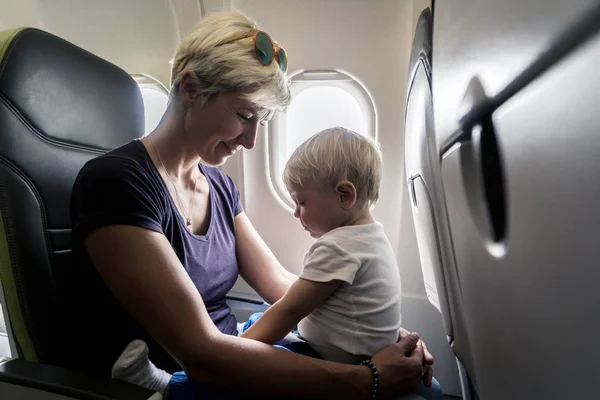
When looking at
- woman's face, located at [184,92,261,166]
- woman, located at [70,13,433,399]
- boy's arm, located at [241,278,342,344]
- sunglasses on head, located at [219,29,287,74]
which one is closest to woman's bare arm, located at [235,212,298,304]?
woman, located at [70,13,433,399]

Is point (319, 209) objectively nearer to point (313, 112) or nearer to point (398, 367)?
point (398, 367)

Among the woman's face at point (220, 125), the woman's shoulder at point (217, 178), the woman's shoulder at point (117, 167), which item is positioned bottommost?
the woman's shoulder at point (217, 178)

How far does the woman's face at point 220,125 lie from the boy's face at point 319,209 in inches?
9.4

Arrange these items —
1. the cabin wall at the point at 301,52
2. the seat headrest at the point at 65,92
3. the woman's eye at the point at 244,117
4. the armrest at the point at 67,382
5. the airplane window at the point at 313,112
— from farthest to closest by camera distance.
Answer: the airplane window at the point at 313,112 → the cabin wall at the point at 301,52 → the woman's eye at the point at 244,117 → the seat headrest at the point at 65,92 → the armrest at the point at 67,382

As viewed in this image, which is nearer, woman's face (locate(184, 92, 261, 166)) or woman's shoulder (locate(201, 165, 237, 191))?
woman's face (locate(184, 92, 261, 166))

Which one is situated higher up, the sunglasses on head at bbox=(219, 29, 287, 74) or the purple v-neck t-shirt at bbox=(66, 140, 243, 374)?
the sunglasses on head at bbox=(219, 29, 287, 74)

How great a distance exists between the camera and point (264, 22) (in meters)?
1.64

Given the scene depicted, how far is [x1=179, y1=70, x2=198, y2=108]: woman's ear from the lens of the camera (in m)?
1.02

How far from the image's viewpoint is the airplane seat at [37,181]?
0.94 metres

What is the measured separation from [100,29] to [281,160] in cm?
119

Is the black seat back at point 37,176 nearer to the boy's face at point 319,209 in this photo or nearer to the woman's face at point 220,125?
the woman's face at point 220,125

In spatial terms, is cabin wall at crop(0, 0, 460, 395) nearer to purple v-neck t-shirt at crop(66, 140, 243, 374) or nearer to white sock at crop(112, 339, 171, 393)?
purple v-neck t-shirt at crop(66, 140, 243, 374)

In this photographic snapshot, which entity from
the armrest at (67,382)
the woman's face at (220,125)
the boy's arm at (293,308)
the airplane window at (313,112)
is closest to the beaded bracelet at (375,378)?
the boy's arm at (293,308)

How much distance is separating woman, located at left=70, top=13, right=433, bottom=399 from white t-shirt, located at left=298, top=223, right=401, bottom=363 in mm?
61
